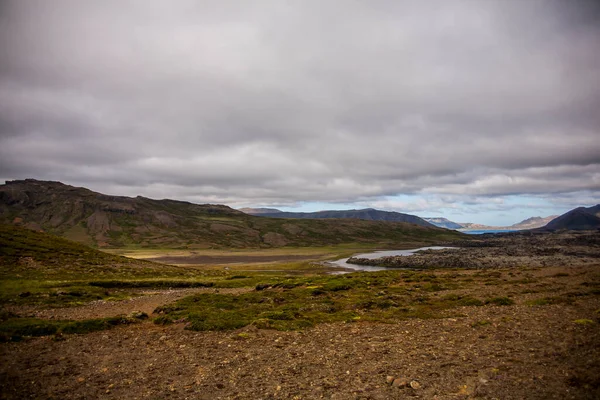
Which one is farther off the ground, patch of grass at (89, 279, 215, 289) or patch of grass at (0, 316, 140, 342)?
patch of grass at (0, 316, 140, 342)

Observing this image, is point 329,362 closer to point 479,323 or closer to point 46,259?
point 479,323

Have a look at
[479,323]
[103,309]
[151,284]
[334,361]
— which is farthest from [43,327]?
[151,284]

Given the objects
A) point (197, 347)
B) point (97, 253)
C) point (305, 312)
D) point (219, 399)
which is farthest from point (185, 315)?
point (97, 253)

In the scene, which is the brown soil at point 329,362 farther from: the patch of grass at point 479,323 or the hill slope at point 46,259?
the hill slope at point 46,259

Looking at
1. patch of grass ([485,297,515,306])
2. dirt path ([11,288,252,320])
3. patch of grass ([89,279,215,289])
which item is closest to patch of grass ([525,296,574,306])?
patch of grass ([485,297,515,306])

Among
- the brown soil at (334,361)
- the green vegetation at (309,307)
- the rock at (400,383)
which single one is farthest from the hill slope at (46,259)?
the rock at (400,383)

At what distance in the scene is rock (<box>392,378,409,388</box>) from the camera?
1522 cm

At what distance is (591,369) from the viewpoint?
47.4ft

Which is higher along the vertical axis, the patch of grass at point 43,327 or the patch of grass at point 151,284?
the patch of grass at point 43,327

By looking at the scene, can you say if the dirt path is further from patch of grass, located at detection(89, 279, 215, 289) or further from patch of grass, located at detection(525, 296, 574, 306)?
patch of grass, located at detection(525, 296, 574, 306)

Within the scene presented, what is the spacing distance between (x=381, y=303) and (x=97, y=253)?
87.1m

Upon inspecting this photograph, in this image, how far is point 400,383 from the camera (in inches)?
605

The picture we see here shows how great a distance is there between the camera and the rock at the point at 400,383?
15219 mm

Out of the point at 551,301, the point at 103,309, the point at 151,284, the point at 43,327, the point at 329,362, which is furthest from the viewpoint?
the point at 151,284
